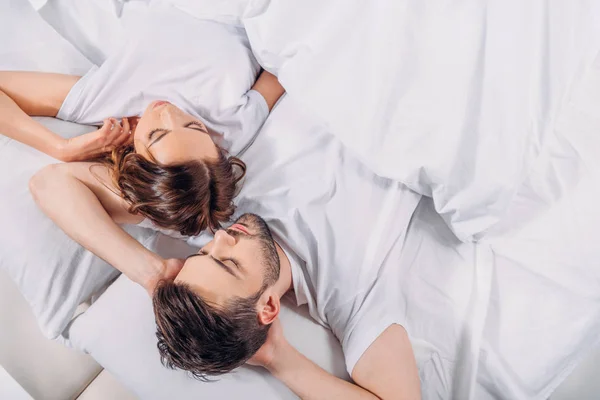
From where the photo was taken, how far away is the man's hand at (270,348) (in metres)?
0.92

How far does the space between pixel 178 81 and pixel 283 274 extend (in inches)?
22.6

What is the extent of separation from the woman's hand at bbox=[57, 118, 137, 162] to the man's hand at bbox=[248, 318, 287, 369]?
57cm

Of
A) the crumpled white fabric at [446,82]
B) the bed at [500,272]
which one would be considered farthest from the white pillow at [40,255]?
the crumpled white fabric at [446,82]

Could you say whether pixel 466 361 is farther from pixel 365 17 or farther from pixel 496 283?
pixel 365 17

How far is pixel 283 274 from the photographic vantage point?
3.30 ft

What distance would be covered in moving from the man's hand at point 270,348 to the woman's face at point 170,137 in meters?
0.41

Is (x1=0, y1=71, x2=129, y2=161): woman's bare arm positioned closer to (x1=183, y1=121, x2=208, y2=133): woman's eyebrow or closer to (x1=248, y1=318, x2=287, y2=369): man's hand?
(x1=183, y1=121, x2=208, y2=133): woman's eyebrow

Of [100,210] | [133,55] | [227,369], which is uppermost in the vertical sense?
[133,55]

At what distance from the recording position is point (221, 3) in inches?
48.8

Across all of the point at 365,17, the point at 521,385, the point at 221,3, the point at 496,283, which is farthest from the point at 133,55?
the point at 521,385

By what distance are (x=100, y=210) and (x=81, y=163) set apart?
131 mm

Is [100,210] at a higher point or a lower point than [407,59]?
lower

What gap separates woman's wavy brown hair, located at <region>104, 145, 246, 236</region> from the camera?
0.98m

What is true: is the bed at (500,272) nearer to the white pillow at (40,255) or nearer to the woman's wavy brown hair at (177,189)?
the white pillow at (40,255)
